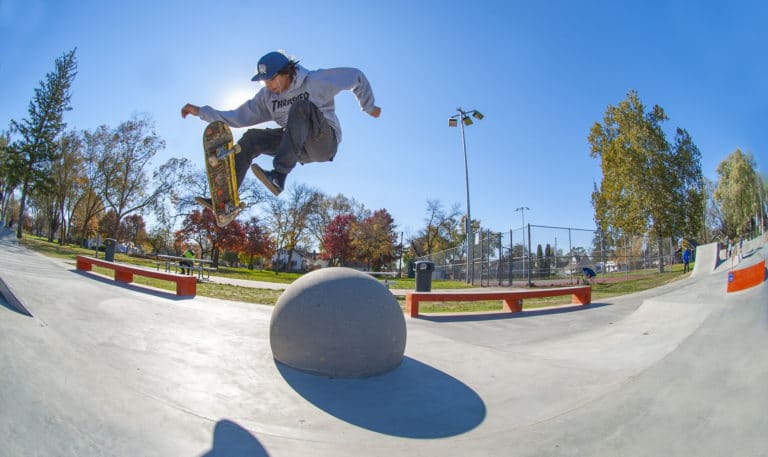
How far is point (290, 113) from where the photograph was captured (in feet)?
11.7

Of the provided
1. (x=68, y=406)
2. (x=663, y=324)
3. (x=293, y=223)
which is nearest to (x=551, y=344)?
(x=663, y=324)

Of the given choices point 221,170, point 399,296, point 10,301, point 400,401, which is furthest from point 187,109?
point 399,296

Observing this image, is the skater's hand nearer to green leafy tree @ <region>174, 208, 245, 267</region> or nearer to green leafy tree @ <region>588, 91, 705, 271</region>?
green leafy tree @ <region>588, 91, 705, 271</region>

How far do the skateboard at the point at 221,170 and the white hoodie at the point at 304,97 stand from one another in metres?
0.16

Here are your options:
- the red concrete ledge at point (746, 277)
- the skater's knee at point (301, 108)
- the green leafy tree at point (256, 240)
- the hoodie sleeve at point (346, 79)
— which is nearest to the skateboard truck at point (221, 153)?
the skater's knee at point (301, 108)

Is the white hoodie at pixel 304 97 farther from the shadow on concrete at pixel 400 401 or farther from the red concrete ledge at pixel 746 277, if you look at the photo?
the red concrete ledge at pixel 746 277

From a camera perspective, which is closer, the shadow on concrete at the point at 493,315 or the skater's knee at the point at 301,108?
the skater's knee at the point at 301,108

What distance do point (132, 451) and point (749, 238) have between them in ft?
10.8

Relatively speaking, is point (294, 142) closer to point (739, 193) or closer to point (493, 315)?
point (739, 193)

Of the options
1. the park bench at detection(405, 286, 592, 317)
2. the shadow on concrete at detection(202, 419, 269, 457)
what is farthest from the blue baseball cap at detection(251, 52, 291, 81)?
the park bench at detection(405, 286, 592, 317)

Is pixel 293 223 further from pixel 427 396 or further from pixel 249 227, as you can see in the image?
pixel 427 396

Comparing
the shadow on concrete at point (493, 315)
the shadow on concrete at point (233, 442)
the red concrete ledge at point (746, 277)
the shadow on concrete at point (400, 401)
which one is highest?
the red concrete ledge at point (746, 277)

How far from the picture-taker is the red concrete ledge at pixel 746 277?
1625 millimetres

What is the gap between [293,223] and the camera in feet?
112
